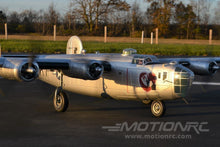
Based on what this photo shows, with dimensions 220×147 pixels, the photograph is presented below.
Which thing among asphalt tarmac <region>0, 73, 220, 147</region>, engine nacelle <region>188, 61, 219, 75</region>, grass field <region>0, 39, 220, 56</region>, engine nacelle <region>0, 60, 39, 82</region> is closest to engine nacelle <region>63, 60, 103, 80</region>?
engine nacelle <region>0, 60, 39, 82</region>

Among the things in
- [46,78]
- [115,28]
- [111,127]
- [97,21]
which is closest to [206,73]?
[111,127]

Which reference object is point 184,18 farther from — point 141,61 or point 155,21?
point 141,61

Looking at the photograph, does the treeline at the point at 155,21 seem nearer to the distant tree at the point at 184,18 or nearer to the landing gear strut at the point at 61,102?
the distant tree at the point at 184,18

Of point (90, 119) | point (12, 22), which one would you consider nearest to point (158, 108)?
point (90, 119)

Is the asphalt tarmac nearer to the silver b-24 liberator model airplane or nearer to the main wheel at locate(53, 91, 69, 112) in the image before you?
the main wheel at locate(53, 91, 69, 112)

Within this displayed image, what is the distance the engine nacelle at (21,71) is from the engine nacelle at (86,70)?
4.89 ft

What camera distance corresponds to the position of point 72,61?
49.5ft

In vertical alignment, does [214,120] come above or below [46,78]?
below

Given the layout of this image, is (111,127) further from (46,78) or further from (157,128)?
(46,78)

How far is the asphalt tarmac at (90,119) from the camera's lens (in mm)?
12047

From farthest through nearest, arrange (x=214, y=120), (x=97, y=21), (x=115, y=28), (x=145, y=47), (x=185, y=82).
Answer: (x=115, y=28) < (x=97, y=21) < (x=145, y=47) < (x=214, y=120) < (x=185, y=82)

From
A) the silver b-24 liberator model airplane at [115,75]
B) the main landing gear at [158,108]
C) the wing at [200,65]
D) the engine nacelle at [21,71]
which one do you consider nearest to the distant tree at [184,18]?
the wing at [200,65]

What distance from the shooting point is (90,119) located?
1502cm

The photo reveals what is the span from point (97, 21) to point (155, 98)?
43.0 metres
